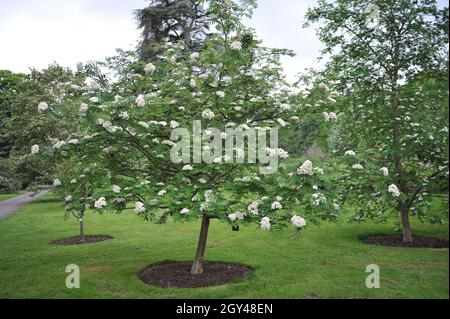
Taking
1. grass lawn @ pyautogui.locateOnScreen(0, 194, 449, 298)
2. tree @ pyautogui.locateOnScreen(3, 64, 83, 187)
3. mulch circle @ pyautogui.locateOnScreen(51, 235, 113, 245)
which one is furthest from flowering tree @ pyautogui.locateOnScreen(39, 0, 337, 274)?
tree @ pyautogui.locateOnScreen(3, 64, 83, 187)

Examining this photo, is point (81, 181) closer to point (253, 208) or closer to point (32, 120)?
point (253, 208)

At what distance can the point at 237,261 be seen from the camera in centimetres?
873

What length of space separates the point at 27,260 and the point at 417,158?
9450mm

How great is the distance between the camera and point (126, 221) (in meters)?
15.9

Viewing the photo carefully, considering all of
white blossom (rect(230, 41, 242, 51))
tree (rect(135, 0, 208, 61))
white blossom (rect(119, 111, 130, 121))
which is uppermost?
tree (rect(135, 0, 208, 61))

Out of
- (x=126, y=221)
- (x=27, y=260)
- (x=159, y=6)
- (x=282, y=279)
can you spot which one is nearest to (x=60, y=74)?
(x=159, y=6)

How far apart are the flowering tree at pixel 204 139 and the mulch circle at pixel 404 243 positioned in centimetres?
476

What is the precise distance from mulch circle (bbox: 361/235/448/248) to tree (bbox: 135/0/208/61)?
622 inches

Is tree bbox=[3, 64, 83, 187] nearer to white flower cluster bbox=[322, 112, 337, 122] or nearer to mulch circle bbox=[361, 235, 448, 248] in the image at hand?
mulch circle bbox=[361, 235, 448, 248]

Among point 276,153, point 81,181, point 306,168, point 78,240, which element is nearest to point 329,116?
point 276,153

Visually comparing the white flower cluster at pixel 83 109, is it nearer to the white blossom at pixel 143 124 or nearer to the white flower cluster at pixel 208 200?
the white blossom at pixel 143 124

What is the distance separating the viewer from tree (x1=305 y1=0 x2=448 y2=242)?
31.5ft

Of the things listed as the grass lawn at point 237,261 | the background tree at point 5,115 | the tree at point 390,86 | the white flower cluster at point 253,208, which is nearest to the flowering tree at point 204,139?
the white flower cluster at point 253,208

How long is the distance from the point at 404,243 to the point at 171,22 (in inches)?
729
